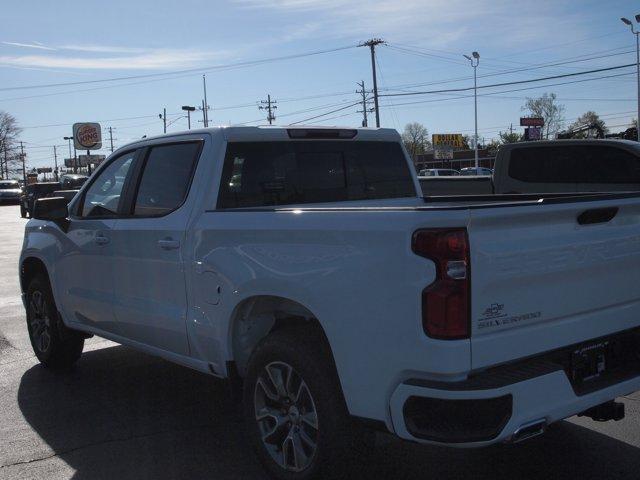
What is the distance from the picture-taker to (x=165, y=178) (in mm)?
4938

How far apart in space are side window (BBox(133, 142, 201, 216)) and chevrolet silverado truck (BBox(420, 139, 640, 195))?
5587mm

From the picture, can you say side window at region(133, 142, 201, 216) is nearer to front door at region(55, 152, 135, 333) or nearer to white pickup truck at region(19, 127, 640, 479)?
white pickup truck at region(19, 127, 640, 479)

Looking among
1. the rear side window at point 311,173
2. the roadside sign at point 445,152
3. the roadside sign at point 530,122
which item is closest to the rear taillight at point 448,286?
→ the rear side window at point 311,173

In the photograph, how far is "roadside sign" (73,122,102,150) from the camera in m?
57.7

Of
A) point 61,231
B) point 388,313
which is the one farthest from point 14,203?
point 388,313

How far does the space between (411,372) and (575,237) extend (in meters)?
0.99

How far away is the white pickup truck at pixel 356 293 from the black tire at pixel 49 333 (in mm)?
1271

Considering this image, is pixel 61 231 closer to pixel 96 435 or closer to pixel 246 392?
pixel 96 435

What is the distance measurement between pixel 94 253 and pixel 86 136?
186 feet

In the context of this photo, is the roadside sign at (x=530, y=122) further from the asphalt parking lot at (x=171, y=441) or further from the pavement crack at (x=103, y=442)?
the pavement crack at (x=103, y=442)

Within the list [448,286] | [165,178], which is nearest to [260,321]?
[165,178]

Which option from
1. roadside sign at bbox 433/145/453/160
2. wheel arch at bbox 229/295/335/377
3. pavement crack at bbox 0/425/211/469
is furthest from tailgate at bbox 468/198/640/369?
roadside sign at bbox 433/145/453/160

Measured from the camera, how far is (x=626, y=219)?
11.9ft

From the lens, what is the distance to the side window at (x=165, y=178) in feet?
→ 15.5
